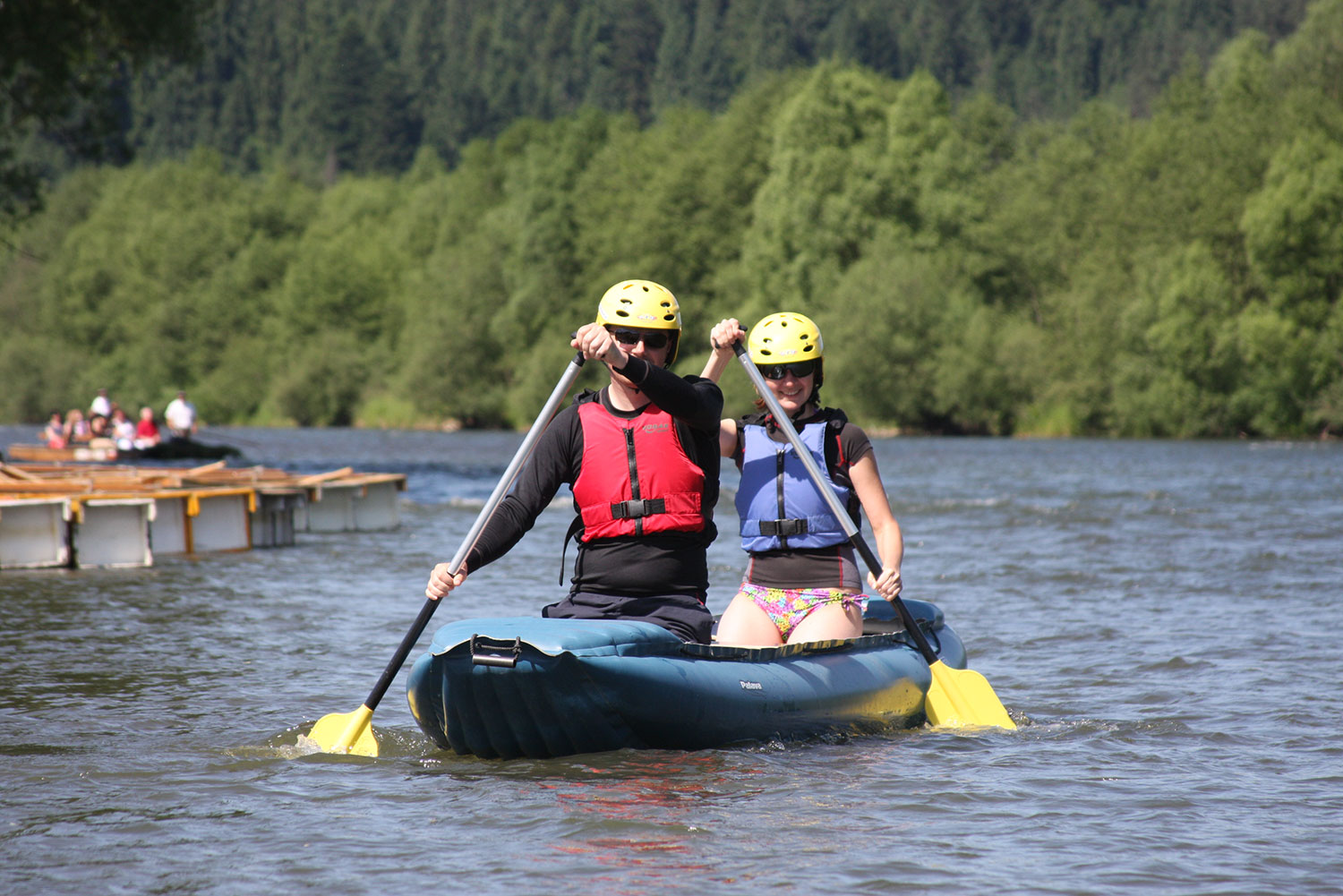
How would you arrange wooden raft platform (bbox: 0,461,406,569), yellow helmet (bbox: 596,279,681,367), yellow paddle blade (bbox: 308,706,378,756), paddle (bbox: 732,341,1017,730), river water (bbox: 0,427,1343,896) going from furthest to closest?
1. wooden raft platform (bbox: 0,461,406,569)
2. paddle (bbox: 732,341,1017,730)
3. yellow paddle blade (bbox: 308,706,378,756)
4. yellow helmet (bbox: 596,279,681,367)
5. river water (bbox: 0,427,1343,896)

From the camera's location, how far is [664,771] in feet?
18.9

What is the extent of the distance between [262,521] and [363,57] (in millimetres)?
118815

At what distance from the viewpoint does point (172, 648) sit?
29.7 ft

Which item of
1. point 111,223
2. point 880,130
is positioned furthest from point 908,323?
point 111,223

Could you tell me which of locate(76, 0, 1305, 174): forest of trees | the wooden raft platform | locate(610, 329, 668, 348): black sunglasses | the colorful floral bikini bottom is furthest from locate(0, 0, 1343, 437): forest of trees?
locate(76, 0, 1305, 174): forest of trees

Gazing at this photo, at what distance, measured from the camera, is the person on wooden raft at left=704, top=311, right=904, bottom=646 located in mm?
6309

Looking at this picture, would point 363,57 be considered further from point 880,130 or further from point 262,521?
point 262,521

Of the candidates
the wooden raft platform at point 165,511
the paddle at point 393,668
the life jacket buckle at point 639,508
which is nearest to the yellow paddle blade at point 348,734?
the paddle at point 393,668

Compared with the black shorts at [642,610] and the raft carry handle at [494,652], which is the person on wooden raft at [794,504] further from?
the raft carry handle at [494,652]

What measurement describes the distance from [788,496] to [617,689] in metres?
1.23

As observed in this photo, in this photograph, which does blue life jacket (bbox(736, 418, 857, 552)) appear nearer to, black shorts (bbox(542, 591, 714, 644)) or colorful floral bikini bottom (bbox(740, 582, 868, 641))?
colorful floral bikini bottom (bbox(740, 582, 868, 641))

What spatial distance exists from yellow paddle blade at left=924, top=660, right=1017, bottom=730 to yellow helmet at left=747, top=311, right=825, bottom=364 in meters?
1.58

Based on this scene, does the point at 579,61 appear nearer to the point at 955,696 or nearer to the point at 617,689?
the point at 955,696

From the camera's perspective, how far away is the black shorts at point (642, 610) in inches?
226
